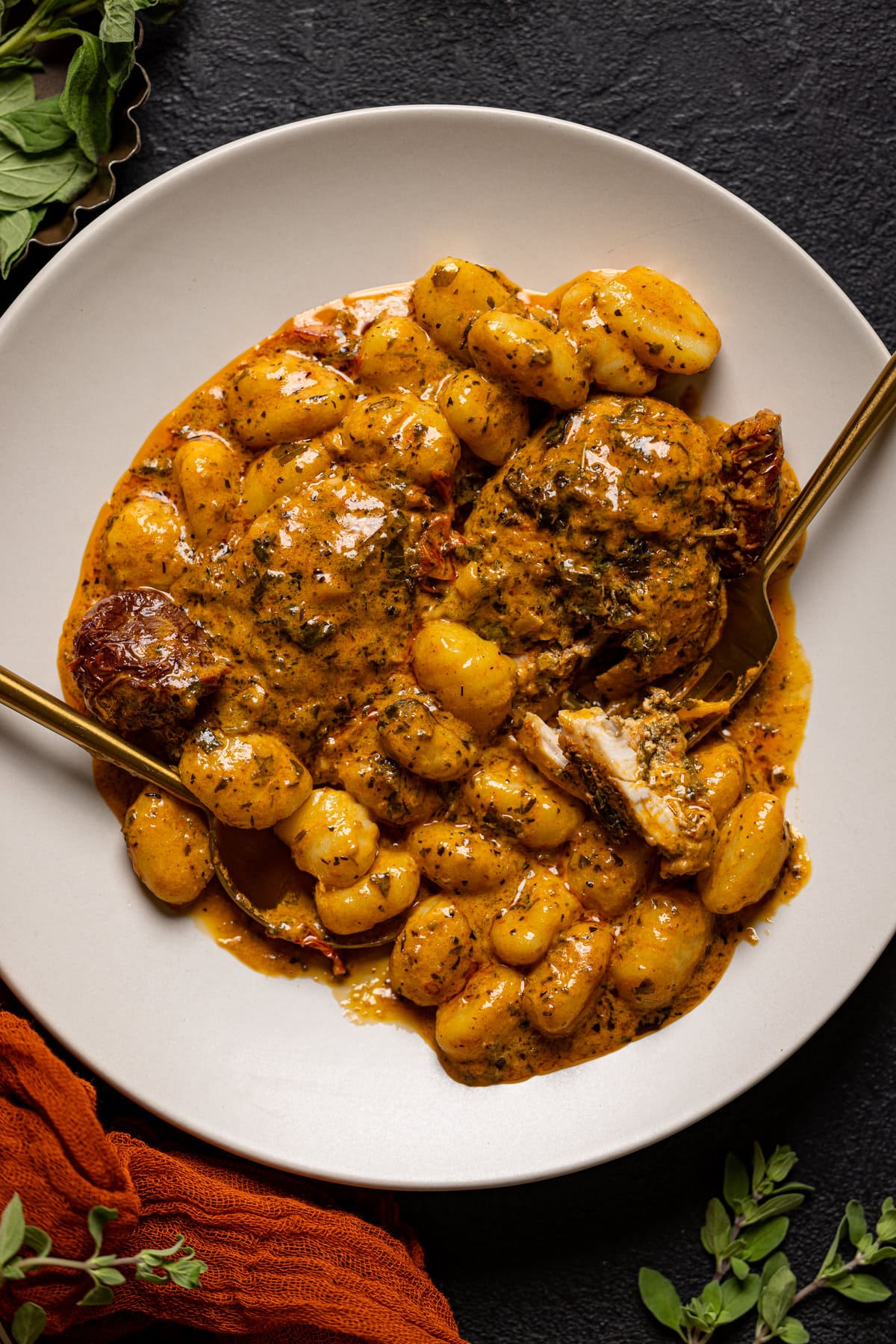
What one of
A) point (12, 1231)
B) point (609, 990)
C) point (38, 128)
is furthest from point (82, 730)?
point (38, 128)

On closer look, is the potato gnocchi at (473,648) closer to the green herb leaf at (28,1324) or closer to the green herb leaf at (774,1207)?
the green herb leaf at (774,1207)

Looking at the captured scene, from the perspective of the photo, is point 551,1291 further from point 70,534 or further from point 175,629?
point 70,534

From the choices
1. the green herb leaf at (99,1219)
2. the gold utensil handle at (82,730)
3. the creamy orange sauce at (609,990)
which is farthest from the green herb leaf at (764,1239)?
the gold utensil handle at (82,730)

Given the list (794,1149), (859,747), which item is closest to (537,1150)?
(794,1149)

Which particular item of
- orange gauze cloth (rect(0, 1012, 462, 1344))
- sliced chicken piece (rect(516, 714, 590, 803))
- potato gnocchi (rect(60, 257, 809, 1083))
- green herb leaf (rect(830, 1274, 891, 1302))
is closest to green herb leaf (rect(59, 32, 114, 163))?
potato gnocchi (rect(60, 257, 809, 1083))

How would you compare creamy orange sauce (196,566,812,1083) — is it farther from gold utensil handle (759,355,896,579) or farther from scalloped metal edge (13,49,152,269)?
scalloped metal edge (13,49,152,269)

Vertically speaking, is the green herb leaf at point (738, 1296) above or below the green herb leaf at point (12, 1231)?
above

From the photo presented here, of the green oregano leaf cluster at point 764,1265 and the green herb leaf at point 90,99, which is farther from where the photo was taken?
the green oregano leaf cluster at point 764,1265
